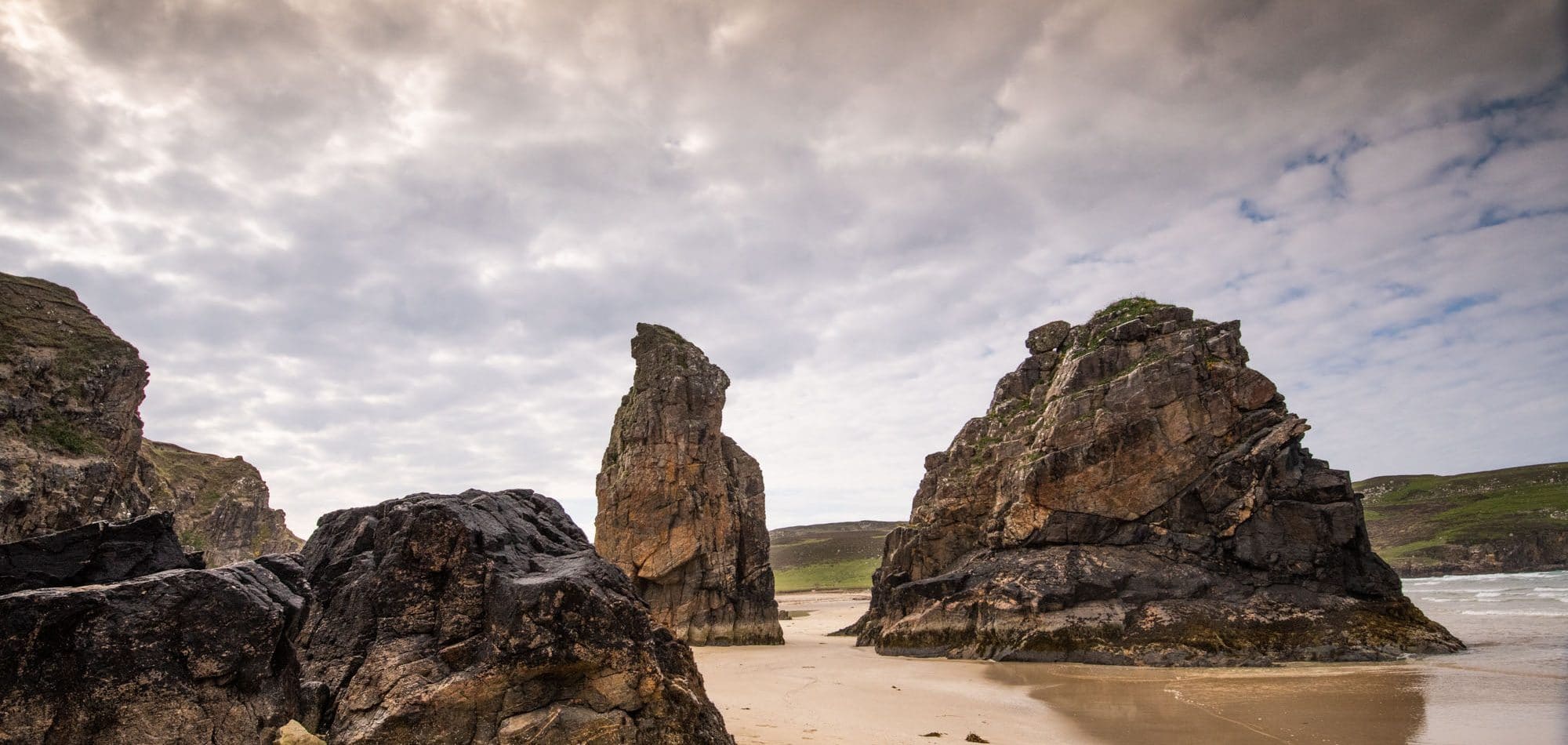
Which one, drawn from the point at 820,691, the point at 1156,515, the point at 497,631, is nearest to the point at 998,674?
the point at 820,691

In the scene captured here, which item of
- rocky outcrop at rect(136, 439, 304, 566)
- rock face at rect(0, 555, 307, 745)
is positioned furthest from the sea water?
rocky outcrop at rect(136, 439, 304, 566)

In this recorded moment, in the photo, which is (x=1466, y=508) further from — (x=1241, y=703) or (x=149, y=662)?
(x=149, y=662)

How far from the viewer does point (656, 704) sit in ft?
28.0

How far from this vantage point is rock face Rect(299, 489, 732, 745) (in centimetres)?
786

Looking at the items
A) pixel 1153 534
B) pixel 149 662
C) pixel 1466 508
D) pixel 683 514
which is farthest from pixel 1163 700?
pixel 1466 508

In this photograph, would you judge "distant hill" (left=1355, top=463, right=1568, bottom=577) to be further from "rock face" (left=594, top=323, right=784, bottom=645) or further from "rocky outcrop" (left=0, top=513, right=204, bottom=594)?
"rocky outcrop" (left=0, top=513, right=204, bottom=594)

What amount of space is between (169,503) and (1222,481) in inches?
2054

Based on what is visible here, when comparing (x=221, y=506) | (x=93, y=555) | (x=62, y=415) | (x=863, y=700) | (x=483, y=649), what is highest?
(x=62, y=415)

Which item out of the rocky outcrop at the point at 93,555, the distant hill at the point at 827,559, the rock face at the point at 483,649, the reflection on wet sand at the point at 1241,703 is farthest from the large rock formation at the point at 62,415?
the distant hill at the point at 827,559

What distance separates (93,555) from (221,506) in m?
62.8

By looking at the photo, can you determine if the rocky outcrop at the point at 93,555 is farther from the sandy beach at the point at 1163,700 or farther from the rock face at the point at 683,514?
the rock face at the point at 683,514

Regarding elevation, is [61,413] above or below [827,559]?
above

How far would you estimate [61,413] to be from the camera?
22797 mm

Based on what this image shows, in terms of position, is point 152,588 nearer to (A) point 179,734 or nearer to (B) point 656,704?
(A) point 179,734
